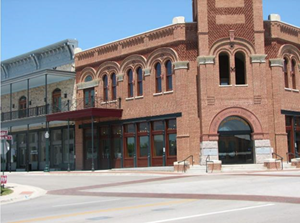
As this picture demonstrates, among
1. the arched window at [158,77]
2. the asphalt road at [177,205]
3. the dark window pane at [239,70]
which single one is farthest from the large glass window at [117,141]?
the asphalt road at [177,205]

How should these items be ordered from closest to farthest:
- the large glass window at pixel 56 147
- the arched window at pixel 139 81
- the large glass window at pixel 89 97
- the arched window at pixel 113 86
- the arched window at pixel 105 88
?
1. the arched window at pixel 139 81
2. the arched window at pixel 113 86
3. the arched window at pixel 105 88
4. the large glass window at pixel 89 97
5. the large glass window at pixel 56 147

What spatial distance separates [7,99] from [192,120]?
23633 mm

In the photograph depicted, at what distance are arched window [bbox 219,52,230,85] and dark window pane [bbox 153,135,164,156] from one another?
5720 mm

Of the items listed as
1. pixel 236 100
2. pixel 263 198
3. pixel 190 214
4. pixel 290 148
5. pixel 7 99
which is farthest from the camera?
pixel 7 99

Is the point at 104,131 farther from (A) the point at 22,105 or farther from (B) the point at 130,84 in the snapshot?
(A) the point at 22,105

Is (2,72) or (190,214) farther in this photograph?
(2,72)

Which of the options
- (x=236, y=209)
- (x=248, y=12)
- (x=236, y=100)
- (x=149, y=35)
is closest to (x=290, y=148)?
(x=236, y=100)

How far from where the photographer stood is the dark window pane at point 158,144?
106ft

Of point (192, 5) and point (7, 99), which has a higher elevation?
point (192, 5)

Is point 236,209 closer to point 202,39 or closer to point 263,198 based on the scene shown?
point 263,198

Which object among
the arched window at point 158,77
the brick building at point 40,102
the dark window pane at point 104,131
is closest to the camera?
the arched window at point 158,77

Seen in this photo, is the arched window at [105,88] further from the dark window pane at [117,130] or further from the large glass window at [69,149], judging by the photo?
the large glass window at [69,149]

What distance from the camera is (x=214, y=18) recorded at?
30.4 meters

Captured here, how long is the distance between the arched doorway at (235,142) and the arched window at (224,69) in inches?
110
